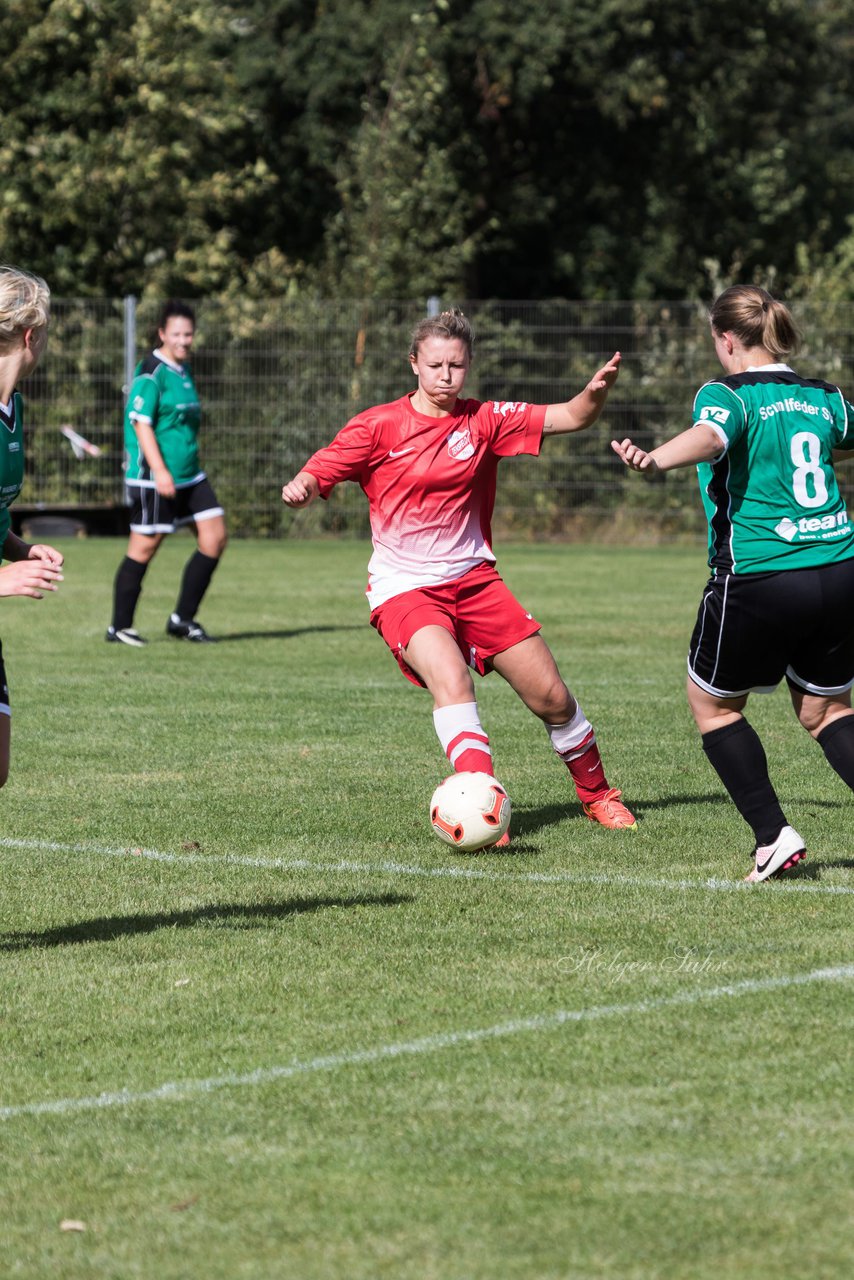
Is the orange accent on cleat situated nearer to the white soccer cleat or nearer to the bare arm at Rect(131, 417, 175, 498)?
the white soccer cleat

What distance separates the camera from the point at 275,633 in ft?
46.5

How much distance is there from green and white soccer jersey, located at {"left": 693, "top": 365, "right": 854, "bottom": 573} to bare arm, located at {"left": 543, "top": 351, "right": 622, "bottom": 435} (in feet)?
2.38

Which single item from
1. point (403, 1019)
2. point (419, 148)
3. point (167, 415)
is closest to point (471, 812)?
point (403, 1019)

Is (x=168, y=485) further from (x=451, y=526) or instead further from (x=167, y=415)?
(x=451, y=526)

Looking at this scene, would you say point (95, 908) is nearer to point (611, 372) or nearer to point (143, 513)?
point (611, 372)

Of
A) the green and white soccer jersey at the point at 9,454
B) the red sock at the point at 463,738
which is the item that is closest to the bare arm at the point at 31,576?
the green and white soccer jersey at the point at 9,454

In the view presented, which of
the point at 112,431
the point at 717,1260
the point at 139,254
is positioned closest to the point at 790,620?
the point at 717,1260

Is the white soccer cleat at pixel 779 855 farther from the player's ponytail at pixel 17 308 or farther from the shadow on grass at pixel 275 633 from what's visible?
the shadow on grass at pixel 275 633

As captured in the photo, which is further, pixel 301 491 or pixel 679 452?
pixel 301 491

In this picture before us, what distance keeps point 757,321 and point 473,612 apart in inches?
68.4

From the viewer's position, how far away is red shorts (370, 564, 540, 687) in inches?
279

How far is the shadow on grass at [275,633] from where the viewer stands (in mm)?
13859

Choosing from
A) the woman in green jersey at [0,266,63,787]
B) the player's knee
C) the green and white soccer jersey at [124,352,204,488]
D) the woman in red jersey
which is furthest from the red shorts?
the green and white soccer jersey at [124,352,204,488]

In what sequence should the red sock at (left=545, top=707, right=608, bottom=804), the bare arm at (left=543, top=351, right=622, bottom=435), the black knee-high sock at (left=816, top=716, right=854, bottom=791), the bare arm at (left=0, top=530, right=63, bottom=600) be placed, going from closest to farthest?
1. the bare arm at (left=0, top=530, right=63, bottom=600)
2. the black knee-high sock at (left=816, top=716, right=854, bottom=791)
3. the bare arm at (left=543, top=351, right=622, bottom=435)
4. the red sock at (left=545, top=707, right=608, bottom=804)
